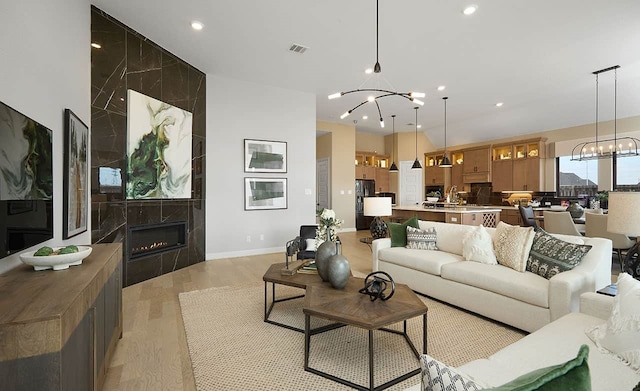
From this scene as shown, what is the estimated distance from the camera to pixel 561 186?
8266mm

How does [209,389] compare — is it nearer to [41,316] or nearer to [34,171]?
[41,316]

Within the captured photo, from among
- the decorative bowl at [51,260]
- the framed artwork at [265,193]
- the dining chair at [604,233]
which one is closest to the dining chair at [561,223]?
the dining chair at [604,233]

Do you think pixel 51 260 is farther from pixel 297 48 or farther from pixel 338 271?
pixel 297 48

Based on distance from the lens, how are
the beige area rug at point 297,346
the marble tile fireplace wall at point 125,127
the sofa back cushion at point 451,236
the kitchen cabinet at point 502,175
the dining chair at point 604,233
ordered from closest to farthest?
the beige area rug at point 297,346, the marble tile fireplace wall at point 125,127, the sofa back cushion at point 451,236, the dining chair at point 604,233, the kitchen cabinet at point 502,175

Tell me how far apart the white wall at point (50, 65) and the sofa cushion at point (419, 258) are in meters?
3.42

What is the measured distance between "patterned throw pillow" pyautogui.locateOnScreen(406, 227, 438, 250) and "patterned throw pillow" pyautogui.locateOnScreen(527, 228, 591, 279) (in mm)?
1205

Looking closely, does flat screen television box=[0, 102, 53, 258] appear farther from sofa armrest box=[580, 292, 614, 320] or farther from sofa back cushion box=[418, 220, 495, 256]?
sofa back cushion box=[418, 220, 495, 256]

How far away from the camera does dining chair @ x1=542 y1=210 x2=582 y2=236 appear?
5090 millimetres

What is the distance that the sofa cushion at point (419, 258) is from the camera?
3480 mm

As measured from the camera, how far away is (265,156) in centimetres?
606

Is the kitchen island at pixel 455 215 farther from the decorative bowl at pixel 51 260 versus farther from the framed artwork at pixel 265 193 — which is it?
the decorative bowl at pixel 51 260

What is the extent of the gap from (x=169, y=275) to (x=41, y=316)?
3781mm

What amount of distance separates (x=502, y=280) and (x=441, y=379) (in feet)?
8.16

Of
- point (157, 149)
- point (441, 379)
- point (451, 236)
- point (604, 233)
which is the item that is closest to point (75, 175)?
point (157, 149)
